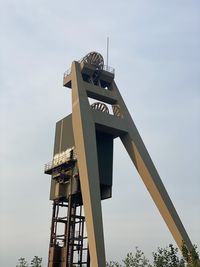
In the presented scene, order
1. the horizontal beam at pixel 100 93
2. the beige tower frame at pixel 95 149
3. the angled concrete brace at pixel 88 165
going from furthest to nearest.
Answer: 1. the horizontal beam at pixel 100 93
2. the beige tower frame at pixel 95 149
3. the angled concrete brace at pixel 88 165

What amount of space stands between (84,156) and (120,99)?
1026 cm

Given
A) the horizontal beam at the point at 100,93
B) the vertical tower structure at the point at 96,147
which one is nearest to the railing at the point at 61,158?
the vertical tower structure at the point at 96,147

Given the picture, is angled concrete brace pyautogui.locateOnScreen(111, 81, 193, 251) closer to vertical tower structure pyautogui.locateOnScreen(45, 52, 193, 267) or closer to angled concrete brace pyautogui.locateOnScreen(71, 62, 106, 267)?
vertical tower structure pyautogui.locateOnScreen(45, 52, 193, 267)

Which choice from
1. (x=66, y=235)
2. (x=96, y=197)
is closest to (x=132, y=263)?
(x=66, y=235)

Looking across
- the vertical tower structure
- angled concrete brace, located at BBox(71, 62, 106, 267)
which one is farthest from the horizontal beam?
angled concrete brace, located at BBox(71, 62, 106, 267)

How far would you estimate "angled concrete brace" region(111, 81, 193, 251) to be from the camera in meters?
33.8

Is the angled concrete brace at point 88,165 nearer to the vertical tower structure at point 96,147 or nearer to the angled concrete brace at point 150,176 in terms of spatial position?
the vertical tower structure at point 96,147

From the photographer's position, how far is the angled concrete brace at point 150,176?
3381 centimetres

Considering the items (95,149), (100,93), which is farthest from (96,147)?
(100,93)

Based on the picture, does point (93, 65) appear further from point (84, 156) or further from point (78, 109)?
point (84, 156)

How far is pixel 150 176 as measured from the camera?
36.1m

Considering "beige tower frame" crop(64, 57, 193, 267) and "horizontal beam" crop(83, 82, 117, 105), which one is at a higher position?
"horizontal beam" crop(83, 82, 117, 105)

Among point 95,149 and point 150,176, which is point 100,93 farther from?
point 150,176

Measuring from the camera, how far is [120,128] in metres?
38.1
